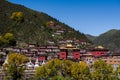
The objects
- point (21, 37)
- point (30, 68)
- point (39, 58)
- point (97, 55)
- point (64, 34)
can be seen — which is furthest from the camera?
point (64, 34)

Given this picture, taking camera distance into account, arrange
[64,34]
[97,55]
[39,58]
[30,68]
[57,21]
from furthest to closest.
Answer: [57,21] < [64,34] < [97,55] < [39,58] < [30,68]

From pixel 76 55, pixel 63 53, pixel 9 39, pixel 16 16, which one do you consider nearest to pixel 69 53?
pixel 76 55

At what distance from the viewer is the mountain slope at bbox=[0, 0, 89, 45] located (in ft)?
493

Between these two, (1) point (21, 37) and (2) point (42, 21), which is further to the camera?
(2) point (42, 21)

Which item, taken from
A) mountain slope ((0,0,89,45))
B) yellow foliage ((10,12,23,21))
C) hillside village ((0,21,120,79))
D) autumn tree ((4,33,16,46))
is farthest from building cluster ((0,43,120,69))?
yellow foliage ((10,12,23,21))

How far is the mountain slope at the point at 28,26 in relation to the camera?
150 m

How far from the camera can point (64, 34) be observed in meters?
163

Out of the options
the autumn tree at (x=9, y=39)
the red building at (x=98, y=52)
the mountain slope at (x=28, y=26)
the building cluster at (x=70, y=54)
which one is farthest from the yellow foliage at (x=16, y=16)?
the red building at (x=98, y=52)

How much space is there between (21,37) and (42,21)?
83.6ft

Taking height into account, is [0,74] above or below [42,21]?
below

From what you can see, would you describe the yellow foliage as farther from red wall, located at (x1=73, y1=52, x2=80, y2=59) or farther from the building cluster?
red wall, located at (x1=73, y1=52, x2=80, y2=59)

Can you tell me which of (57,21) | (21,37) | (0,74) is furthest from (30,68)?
(57,21)

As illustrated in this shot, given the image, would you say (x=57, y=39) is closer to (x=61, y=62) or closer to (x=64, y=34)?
(x=64, y=34)

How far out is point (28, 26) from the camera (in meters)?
159
